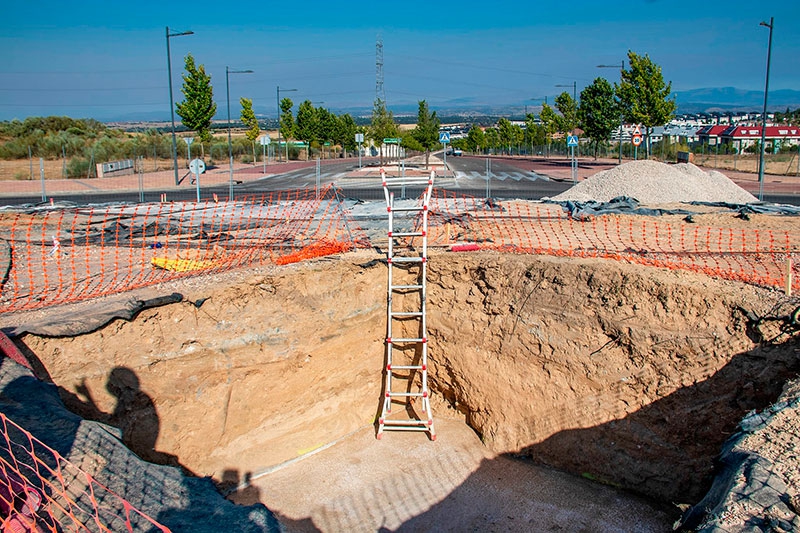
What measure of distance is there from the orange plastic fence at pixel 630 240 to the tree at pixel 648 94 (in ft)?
77.2

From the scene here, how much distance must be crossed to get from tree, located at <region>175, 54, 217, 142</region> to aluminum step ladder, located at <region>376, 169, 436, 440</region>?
31.6 m

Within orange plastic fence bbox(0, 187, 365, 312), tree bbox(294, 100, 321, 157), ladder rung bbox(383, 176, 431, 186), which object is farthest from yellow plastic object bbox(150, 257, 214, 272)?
tree bbox(294, 100, 321, 157)

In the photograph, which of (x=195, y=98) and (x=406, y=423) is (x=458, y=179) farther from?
(x=406, y=423)

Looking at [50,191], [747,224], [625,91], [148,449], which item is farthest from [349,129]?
[148,449]

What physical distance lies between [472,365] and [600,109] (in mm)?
35893

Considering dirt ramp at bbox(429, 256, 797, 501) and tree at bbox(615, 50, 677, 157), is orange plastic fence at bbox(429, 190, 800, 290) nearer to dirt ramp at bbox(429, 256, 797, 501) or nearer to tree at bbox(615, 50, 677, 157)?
dirt ramp at bbox(429, 256, 797, 501)

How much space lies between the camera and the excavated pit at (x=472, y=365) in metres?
8.30

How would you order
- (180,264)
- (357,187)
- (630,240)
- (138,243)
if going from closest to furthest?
(180,264) < (630,240) < (138,243) < (357,187)

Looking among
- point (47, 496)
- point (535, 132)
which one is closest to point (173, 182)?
point (47, 496)

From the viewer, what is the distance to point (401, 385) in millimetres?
11406

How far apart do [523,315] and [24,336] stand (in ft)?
23.3

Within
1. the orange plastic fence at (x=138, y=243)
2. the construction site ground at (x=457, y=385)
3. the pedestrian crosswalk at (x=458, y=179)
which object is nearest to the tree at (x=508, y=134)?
the pedestrian crosswalk at (x=458, y=179)

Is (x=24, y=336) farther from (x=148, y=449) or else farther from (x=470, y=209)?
(x=470, y=209)

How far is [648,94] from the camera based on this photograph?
120ft
